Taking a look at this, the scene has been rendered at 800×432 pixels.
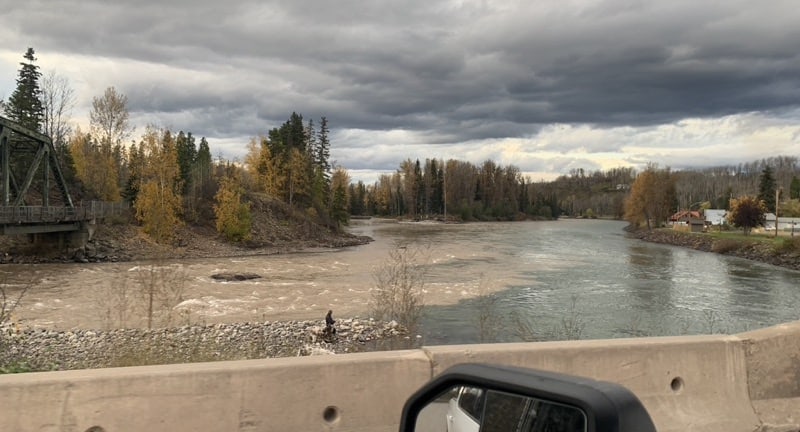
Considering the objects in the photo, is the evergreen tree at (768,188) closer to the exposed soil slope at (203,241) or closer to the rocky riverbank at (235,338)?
the exposed soil slope at (203,241)

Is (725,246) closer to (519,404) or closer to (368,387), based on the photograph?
(368,387)

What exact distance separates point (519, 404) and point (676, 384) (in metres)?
3.62

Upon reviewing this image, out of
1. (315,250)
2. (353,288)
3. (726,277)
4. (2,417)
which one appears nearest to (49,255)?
(315,250)

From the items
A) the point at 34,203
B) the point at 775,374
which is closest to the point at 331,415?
the point at 775,374

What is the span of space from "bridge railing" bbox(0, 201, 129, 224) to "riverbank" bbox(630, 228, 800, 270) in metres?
52.7

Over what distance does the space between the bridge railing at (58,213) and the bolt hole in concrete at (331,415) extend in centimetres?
3567

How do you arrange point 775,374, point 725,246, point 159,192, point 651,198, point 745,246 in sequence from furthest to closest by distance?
point 651,198
point 725,246
point 745,246
point 159,192
point 775,374

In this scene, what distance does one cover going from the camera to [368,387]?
422 cm

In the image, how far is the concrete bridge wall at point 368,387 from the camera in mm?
3719

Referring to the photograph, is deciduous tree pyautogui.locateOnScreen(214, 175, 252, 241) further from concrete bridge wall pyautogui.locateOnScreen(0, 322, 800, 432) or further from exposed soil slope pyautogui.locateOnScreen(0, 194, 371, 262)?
Result: concrete bridge wall pyautogui.locateOnScreen(0, 322, 800, 432)

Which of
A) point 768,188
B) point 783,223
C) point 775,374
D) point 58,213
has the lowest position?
point 783,223

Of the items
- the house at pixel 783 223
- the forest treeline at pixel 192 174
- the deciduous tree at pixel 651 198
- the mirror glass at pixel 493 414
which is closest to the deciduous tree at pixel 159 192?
the forest treeline at pixel 192 174

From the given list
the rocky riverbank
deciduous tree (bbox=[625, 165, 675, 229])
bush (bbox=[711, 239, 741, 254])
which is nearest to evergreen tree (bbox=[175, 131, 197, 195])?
the rocky riverbank

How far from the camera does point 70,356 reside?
13359 millimetres
